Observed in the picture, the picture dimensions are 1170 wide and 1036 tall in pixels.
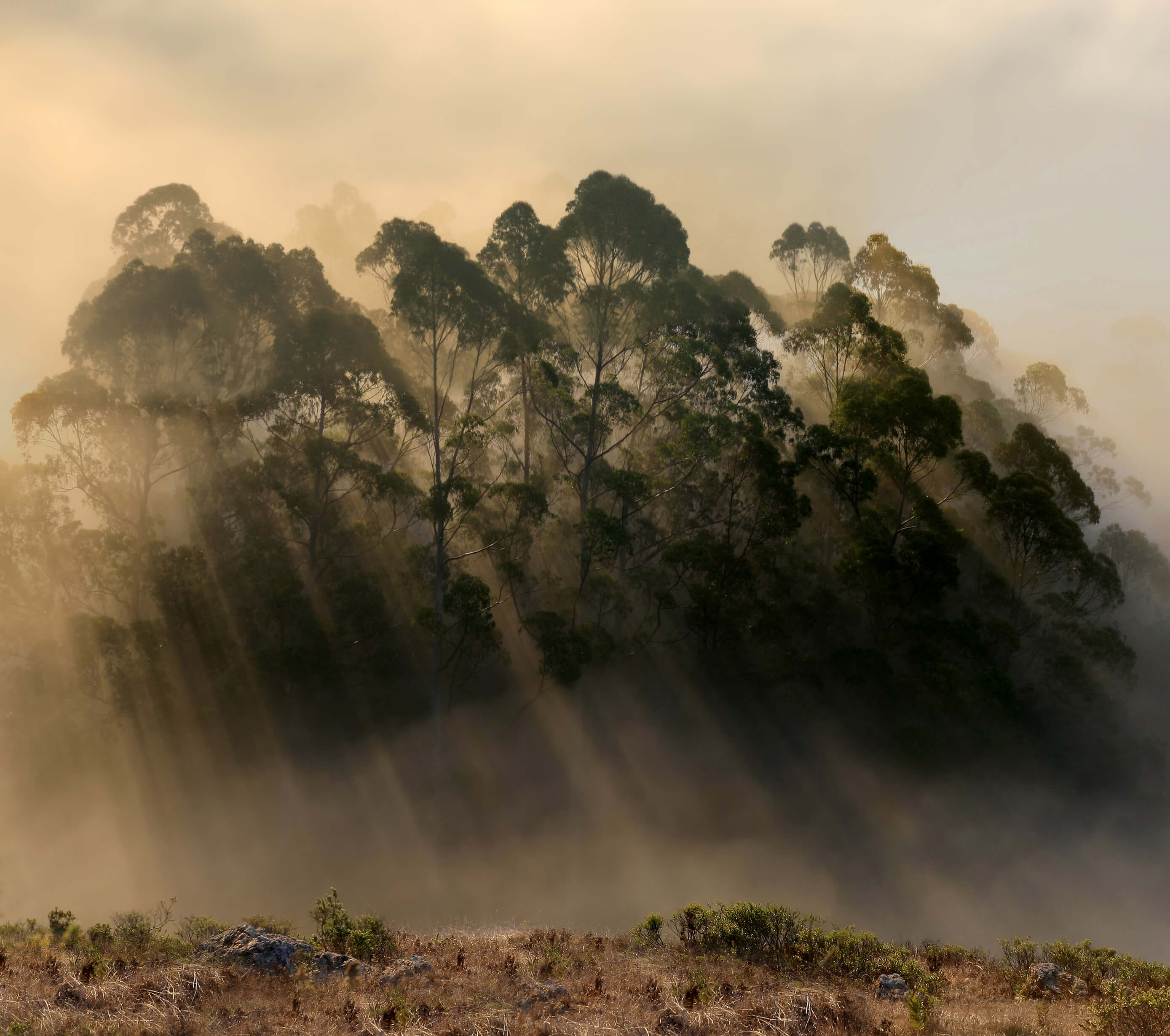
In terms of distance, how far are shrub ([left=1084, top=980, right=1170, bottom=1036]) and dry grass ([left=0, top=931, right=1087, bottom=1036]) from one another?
0.78 meters

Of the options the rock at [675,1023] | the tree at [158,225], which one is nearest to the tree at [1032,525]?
the rock at [675,1023]

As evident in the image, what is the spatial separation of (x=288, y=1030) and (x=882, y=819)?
26175 mm

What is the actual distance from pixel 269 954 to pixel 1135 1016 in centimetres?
1337

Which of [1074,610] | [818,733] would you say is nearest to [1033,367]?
[1074,610]

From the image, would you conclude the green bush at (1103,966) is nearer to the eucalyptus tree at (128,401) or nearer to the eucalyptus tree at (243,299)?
the eucalyptus tree at (128,401)

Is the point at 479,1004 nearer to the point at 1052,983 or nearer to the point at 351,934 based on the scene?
the point at 351,934

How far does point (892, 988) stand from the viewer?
1336 cm

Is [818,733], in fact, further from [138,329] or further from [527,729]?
[138,329]

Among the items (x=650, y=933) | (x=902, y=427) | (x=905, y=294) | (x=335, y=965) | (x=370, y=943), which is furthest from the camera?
(x=905, y=294)

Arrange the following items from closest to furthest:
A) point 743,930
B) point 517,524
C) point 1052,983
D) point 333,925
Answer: point 1052,983 < point 333,925 < point 743,930 < point 517,524

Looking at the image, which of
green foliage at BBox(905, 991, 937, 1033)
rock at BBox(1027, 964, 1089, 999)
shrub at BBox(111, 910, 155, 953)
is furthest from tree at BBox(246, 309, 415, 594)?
rock at BBox(1027, 964, 1089, 999)

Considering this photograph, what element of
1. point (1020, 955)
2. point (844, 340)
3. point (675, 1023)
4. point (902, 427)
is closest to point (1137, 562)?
point (902, 427)

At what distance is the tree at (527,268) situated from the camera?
36.4 meters

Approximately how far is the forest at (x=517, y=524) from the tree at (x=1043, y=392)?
87.6 ft
